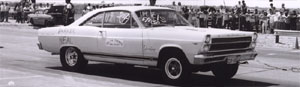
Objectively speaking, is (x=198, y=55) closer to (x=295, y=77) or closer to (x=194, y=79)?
(x=194, y=79)

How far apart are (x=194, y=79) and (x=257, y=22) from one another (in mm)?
17594

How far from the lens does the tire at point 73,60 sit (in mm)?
10711

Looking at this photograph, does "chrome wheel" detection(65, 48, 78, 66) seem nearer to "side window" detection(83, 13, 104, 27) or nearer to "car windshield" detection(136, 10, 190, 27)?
"side window" detection(83, 13, 104, 27)

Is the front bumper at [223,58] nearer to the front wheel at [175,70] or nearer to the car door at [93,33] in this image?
the front wheel at [175,70]

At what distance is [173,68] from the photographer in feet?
30.0

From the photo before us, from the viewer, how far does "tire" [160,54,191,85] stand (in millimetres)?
8914

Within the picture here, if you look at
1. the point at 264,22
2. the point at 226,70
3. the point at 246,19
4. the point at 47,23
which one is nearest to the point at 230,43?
the point at 226,70

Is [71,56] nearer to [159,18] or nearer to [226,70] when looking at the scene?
[159,18]

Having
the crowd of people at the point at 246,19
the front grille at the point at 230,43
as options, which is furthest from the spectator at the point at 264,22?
the front grille at the point at 230,43

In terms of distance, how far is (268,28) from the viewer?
26.8 meters

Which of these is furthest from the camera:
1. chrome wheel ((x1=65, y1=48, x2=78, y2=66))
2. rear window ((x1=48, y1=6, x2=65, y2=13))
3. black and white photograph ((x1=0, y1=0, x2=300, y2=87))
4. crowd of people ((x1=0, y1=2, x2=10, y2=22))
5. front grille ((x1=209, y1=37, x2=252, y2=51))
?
crowd of people ((x1=0, y1=2, x2=10, y2=22))

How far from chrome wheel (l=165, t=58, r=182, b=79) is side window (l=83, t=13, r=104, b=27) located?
1827 millimetres

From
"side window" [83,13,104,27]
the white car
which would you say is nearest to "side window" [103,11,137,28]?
the white car

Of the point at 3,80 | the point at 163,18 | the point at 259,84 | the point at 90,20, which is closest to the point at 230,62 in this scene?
the point at 259,84
